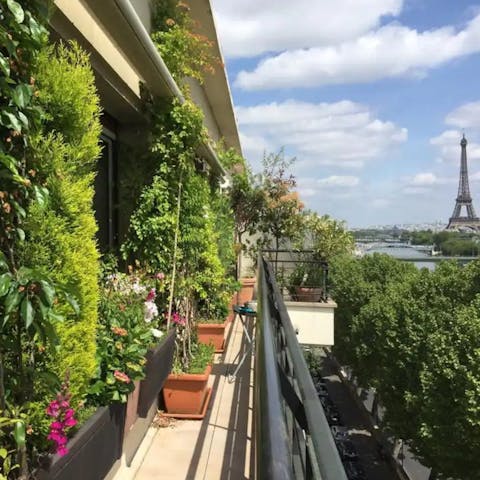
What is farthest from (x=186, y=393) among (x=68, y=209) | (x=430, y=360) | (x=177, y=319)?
(x=430, y=360)

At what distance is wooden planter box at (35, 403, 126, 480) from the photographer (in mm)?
1940

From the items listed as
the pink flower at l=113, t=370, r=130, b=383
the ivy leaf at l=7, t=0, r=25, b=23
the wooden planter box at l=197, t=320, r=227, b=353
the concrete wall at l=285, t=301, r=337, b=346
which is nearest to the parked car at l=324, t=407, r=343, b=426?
the pink flower at l=113, t=370, r=130, b=383

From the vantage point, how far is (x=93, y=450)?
229cm

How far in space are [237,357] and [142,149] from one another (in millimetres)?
3106

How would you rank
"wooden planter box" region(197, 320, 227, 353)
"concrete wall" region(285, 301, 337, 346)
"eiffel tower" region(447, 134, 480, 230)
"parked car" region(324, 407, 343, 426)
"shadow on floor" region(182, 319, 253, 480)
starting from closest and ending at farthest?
1. "parked car" region(324, 407, 343, 426)
2. "shadow on floor" region(182, 319, 253, 480)
3. "wooden planter box" region(197, 320, 227, 353)
4. "concrete wall" region(285, 301, 337, 346)
5. "eiffel tower" region(447, 134, 480, 230)

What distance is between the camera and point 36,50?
5.85 feet

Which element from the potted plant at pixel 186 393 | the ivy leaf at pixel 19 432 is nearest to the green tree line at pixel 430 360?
the potted plant at pixel 186 393

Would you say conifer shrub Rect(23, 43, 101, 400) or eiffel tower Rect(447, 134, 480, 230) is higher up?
eiffel tower Rect(447, 134, 480, 230)

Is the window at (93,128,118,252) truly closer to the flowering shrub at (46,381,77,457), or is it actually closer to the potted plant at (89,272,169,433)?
the potted plant at (89,272,169,433)

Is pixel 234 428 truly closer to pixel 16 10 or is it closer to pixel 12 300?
pixel 12 300

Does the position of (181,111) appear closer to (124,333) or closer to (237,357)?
(124,333)

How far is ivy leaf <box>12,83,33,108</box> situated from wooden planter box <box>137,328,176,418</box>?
215 cm

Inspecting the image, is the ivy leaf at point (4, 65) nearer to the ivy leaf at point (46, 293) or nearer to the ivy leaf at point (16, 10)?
the ivy leaf at point (16, 10)

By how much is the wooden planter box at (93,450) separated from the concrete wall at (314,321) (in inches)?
350
